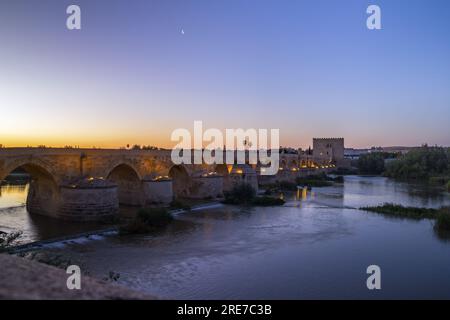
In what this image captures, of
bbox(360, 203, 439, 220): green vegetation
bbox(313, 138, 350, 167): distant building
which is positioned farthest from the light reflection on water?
bbox(313, 138, 350, 167): distant building

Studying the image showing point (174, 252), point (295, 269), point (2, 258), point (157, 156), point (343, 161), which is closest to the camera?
point (2, 258)

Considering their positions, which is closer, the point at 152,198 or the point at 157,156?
the point at 152,198

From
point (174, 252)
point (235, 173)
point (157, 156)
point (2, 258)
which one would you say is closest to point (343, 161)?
point (235, 173)

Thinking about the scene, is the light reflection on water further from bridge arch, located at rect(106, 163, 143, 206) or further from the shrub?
the shrub

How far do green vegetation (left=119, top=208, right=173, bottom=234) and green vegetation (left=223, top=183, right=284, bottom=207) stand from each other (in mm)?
6029

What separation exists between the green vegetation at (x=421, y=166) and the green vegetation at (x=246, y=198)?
24944 mm

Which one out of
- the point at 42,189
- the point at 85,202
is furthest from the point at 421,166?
the point at 42,189

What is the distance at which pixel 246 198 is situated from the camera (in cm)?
1936

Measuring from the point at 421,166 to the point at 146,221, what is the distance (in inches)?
1389

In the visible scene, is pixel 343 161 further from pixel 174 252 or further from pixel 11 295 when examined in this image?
pixel 11 295

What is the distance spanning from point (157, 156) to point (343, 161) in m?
48.1

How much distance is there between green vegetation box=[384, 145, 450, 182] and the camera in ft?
129
